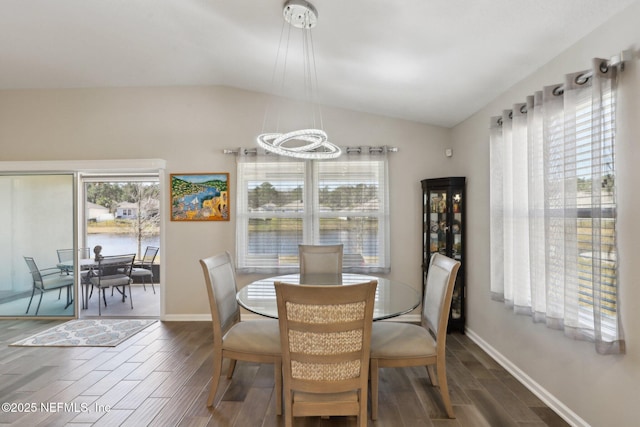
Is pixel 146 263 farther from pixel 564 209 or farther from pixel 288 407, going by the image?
pixel 564 209

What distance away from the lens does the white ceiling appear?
1917 mm

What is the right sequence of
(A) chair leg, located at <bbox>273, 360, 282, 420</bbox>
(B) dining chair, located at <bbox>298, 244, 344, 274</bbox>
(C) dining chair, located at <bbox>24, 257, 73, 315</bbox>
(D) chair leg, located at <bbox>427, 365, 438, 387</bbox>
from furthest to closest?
(C) dining chair, located at <bbox>24, 257, 73, 315</bbox>
(B) dining chair, located at <bbox>298, 244, 344, 274</bbox>
(D) chair leg, located at <bbox>427, 365, 438, 387</bbox>
(A) chair leg, located at <bbox>273, 360, 282, 420</bbox>

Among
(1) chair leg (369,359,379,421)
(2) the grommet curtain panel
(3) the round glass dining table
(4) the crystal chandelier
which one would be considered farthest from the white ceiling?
(1) chair leg (369,359,379,421)

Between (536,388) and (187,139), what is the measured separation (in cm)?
431

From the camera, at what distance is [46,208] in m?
4.07

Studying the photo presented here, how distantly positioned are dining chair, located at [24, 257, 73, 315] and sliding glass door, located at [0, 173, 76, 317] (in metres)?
0.01

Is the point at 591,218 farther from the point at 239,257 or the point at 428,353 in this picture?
the point at 239,257

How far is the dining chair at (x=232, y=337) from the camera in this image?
2.07 meters

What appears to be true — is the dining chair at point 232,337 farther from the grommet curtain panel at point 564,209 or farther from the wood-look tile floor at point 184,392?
the grommet curtain panel at point 564,209

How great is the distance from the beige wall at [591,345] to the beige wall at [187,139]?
1.16 m

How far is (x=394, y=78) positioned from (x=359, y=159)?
1159 millimetres

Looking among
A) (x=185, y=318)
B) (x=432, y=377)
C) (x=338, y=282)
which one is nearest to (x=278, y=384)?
(x=338, y=282)

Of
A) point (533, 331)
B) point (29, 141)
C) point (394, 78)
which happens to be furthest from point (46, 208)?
point (533, 331)

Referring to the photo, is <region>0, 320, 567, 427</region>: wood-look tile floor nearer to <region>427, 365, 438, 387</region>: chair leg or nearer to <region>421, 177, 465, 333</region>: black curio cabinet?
<region>427, 365, 438, 387</region>: chair leg
